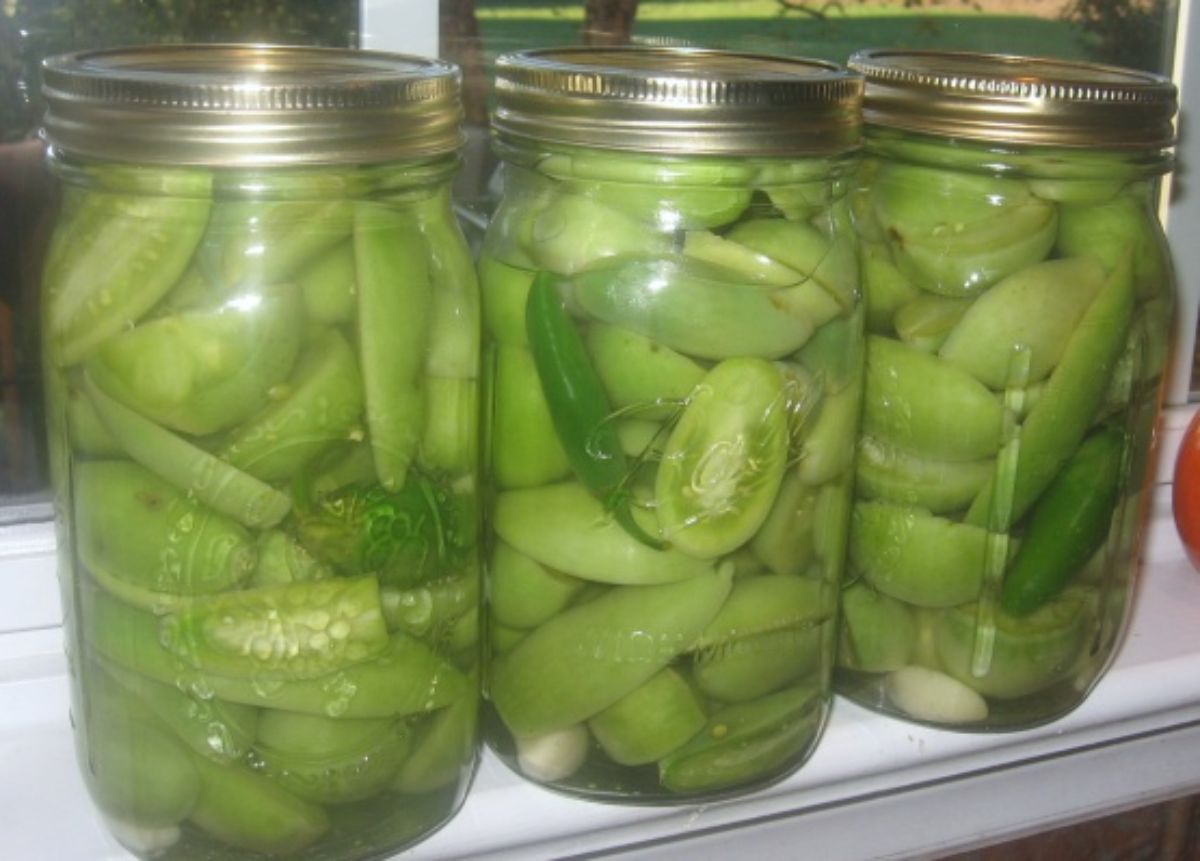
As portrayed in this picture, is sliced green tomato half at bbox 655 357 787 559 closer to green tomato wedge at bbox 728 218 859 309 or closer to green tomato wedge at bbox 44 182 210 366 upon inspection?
green tomato wedge at bbox 728 218 859 309

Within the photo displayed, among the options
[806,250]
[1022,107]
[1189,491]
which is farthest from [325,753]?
[1189,491]

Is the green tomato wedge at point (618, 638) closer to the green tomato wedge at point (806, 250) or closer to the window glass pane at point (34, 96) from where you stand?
the green tomato wedge at point (806, 250)

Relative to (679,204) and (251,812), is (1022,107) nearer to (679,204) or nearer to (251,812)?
(679,204)

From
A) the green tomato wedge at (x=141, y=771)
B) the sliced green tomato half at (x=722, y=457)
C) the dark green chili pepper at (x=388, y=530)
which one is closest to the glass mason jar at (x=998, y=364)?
the sliced green tomato half at (x=722, y=457)

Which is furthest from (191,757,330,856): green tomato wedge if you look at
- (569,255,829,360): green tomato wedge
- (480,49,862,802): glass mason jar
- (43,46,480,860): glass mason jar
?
(569,255,829,360): green tomato wedge

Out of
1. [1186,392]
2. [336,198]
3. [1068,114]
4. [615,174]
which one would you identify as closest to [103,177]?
[336,198]

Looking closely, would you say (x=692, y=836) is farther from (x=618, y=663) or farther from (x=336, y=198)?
(x=336, y=198)
